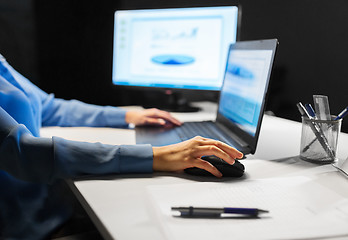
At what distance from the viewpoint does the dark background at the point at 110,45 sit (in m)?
1.25

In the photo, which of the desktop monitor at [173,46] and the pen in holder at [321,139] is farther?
the desktop monitor at [173,46]

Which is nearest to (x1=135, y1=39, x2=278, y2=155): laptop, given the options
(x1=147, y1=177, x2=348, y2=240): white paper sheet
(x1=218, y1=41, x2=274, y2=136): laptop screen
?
(x1=218, y1=41, x2=274, y2=136): laptop screen

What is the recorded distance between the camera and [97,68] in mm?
1771

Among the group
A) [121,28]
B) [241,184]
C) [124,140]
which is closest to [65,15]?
[121,28]

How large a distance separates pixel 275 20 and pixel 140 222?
1212 millimetres

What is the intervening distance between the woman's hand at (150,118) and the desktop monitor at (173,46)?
1.07 feet

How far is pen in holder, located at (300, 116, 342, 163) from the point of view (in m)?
0.85

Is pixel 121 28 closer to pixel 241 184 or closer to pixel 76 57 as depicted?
Answer: pixel 76 57

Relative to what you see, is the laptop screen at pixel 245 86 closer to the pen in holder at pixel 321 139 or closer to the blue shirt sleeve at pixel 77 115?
the pen in holder at pixel 321 139

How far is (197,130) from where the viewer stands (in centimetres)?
115

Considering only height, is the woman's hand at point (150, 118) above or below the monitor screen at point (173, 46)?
below

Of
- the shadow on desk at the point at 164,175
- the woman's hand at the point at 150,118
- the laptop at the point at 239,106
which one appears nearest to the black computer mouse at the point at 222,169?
the shadow on desk at the point at 164,175

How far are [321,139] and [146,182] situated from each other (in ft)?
1.47

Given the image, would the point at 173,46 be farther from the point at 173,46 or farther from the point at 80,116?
the point at 80,116
